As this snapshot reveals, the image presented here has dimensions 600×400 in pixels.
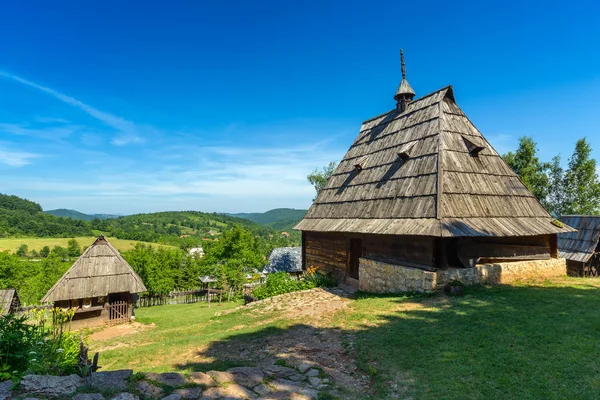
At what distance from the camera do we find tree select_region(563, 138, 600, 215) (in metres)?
27.9

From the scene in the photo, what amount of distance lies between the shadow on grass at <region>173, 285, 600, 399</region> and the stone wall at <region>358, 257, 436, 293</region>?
746 mm

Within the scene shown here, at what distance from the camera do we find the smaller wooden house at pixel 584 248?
60.7ft

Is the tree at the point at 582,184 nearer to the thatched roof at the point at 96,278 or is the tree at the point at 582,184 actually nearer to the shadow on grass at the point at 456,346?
the shadow on grass at the point at 456,346

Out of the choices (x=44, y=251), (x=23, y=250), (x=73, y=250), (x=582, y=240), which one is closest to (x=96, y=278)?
(x=582, y=240)

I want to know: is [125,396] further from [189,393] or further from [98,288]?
[98,288]

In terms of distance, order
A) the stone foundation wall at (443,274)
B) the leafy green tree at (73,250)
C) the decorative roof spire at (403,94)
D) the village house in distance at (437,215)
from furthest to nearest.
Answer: the leafy green tree at (73,250)
the decorative roof spire at (403,94)
the village house in distance at (437,215)
the stone foundation wall at (443,274)

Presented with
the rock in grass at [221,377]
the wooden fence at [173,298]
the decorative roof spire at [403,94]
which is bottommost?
the wooden fence at [173,298]

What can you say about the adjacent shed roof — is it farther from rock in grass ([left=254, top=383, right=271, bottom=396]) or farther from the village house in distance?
rock in grass ([left=254, top=383, right=271, bottom=396])

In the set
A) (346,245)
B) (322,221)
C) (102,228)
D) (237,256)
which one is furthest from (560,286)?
(102,228)

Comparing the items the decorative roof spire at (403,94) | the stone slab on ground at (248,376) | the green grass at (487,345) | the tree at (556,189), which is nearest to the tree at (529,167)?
the tree at (556,189)

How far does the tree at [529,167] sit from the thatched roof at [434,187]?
1897 centimetres

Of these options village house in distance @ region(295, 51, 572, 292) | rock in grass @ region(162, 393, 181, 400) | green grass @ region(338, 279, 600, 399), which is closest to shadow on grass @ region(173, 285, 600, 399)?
green grass @ region(338, 279, 600, 399)

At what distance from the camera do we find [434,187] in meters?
11.3

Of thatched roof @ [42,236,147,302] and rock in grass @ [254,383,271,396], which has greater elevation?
rock in grass @ [254,383,271,396]
